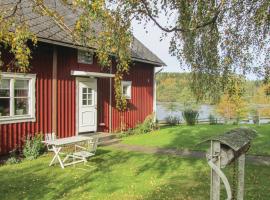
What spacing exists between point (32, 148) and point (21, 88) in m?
2.02

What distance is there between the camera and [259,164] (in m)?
10.7

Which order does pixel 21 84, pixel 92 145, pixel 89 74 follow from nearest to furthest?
pixel 92 145, pixel 21 84, pixel 89 74

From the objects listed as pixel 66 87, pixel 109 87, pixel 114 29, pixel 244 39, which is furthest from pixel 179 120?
pixel 114 29

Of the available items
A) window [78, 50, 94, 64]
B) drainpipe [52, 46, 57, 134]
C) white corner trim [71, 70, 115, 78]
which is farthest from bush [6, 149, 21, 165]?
window [78, 50, 94, 64]

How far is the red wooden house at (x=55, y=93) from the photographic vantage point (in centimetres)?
1203

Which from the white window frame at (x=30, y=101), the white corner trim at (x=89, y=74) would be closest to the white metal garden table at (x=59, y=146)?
the white window frame at (x=30, y=101)

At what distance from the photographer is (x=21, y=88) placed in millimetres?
12453

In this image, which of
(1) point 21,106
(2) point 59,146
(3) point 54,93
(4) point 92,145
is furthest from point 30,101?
(4) point 92,145

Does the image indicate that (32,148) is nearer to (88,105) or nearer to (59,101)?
(59,101)

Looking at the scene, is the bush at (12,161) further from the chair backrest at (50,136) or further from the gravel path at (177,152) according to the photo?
the gravel path at (177,152)

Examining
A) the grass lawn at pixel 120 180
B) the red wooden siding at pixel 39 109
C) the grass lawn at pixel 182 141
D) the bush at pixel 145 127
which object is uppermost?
the red wooden siding at pixel 39 109

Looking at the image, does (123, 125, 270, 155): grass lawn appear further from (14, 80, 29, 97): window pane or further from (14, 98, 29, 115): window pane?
(14, 80, 29, 97): window pane

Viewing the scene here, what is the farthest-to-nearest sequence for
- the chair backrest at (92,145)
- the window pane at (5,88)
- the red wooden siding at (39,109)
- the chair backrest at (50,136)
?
the chair backrest at (50,136) < the red wooden siding at (39,109) < the window pane at (5,88) < the chair backrest at (92,145)

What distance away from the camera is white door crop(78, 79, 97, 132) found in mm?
15469
